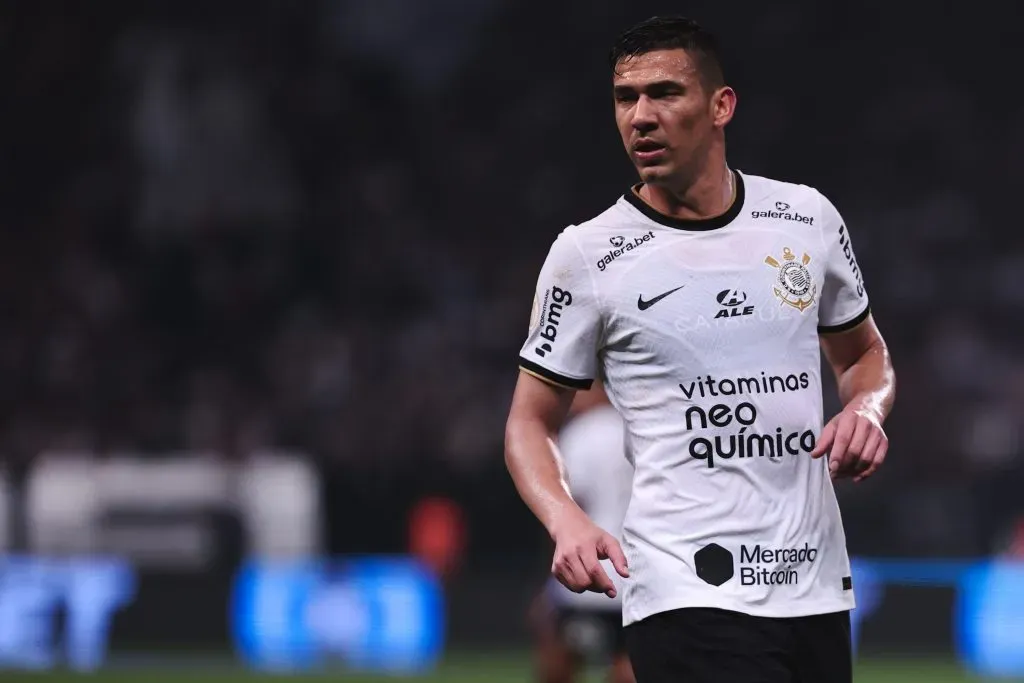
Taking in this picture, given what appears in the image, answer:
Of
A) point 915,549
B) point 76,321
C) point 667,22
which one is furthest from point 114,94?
point 667,22

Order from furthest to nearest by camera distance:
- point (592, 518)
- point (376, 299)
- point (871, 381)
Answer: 1. point (376, 299)
2. point (592, 518)
3. point (871, 381)

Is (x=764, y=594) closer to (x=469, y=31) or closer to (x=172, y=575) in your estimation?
(x=172, y=575)

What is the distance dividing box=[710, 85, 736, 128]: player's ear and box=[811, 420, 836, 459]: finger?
71cm

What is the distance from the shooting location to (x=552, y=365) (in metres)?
3.49

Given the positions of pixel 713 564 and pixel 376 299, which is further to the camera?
pixel 376 299

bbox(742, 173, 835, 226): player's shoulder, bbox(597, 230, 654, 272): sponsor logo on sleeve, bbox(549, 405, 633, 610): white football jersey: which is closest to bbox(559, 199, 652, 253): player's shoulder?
bbox(597, 230, 654, 272): sponsor logo on sleeve

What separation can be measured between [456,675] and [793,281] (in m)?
7.97

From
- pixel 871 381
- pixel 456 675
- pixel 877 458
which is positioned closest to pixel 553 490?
pixel 877 458

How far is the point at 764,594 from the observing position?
3.30 meters

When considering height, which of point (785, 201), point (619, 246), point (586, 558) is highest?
point (785, 201)

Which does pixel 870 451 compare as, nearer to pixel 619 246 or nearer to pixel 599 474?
pixel 619 246

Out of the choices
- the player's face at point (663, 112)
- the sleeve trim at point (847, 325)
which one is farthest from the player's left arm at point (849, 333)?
the player's face at point (663, 112)

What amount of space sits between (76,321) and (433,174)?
3824 millimetres

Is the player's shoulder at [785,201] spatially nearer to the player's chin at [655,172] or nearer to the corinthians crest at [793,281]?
the corinthians crest at [793,281]
